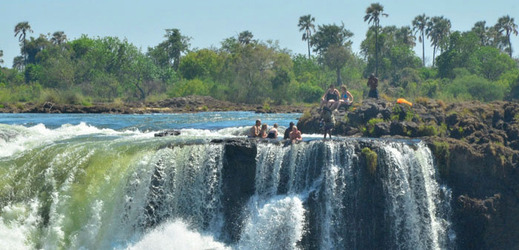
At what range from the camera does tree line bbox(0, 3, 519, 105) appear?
63.2m

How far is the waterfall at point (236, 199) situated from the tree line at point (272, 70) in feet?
120

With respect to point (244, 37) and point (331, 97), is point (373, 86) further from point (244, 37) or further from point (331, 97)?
point (244, 37)

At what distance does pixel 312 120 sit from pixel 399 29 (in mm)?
77755

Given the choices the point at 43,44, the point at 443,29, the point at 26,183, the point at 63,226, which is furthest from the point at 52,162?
the point at 43,44

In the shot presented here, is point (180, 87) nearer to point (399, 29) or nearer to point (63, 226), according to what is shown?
point (399, 29)

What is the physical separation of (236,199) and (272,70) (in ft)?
170

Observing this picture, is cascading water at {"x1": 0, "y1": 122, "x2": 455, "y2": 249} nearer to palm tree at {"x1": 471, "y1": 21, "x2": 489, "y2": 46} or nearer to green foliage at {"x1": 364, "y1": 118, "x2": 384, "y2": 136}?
green foliage at {"x1": 364, "y1": 118, "x2": 384, "y2": 136}

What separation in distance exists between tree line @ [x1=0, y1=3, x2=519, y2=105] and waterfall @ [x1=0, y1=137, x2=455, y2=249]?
36.6 meters

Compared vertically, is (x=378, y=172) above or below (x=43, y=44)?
below

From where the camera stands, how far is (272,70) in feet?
225

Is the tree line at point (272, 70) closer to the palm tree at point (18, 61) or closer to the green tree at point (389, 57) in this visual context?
the green tree at point (389, 57)

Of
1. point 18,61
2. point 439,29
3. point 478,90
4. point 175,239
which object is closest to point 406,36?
point 439,29

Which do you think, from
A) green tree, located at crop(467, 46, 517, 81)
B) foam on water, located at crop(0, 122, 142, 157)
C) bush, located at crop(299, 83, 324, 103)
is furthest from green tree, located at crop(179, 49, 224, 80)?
foam on water, located at crop(0, 122, 142, 157)

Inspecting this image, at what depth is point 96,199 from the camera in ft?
56.4
